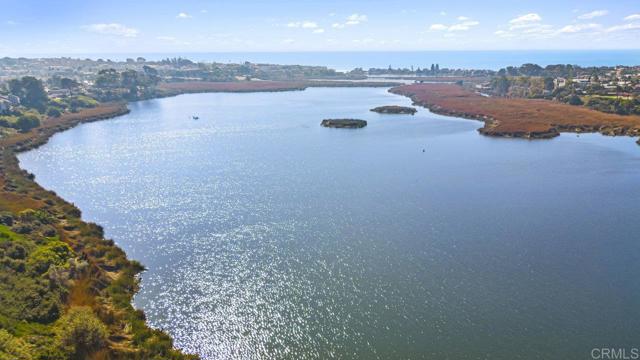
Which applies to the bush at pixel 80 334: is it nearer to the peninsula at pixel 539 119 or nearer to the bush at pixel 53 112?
the peninsula at pixel 539 119

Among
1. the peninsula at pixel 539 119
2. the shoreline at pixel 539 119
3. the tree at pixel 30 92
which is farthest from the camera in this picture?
the tree at pixel 30 92

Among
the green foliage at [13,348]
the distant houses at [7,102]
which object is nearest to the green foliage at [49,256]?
the green foliage at [13,348]

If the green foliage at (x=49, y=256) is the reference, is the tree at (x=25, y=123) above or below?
above

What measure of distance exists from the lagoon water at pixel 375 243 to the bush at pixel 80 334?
7246 mm

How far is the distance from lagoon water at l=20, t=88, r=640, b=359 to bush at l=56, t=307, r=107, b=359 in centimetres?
725

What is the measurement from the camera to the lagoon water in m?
43.2

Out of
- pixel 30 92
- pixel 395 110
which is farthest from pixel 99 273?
pixel 30 92

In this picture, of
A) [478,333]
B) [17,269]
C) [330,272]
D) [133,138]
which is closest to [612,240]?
[478,333]

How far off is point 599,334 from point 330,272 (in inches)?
1059

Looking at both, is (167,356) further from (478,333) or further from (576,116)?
(576,116)

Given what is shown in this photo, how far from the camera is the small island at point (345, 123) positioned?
156m

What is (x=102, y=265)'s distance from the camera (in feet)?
181

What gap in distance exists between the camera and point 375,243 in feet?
203

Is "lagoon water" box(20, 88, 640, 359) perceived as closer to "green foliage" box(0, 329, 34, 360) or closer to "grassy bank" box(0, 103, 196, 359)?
"grassy bank" box(0, 103, 196, 359)
